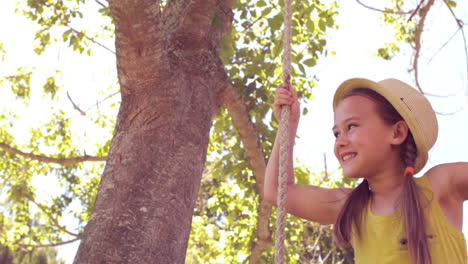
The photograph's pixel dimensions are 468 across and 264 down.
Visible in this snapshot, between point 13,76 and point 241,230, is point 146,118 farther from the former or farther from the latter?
point 13,76

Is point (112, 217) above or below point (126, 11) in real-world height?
below

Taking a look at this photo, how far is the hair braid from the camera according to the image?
4.75 feet

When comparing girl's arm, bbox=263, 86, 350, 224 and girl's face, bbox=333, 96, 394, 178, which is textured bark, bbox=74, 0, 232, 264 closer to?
girl's arm, bbox=263, 86, 350, 224

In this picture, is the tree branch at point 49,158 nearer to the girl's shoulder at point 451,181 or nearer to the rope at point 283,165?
the rope at point 283,165

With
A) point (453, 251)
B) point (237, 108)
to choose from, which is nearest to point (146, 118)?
point (237, 108)

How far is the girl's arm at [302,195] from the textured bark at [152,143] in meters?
0.45

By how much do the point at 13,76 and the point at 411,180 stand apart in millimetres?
6468

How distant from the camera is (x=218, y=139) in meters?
6.61

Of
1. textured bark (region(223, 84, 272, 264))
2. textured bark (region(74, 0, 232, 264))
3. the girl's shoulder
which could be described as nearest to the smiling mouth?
the girl's shoulder

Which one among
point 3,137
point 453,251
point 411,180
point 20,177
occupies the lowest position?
point 453,251

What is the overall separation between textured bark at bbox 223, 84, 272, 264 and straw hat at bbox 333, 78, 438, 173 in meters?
1.33

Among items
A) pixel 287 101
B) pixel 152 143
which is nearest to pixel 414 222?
pixel 287 101

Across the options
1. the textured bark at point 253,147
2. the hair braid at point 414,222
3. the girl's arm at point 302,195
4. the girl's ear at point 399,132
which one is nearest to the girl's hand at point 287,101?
the girl's arm at point 302,195

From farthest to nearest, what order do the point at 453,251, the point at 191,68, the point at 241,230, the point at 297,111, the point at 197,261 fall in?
1. the point at 197,261
2. the point at 241,230
3. the point at 191,68
4. the point at 297,111
5. the point at 453,251
